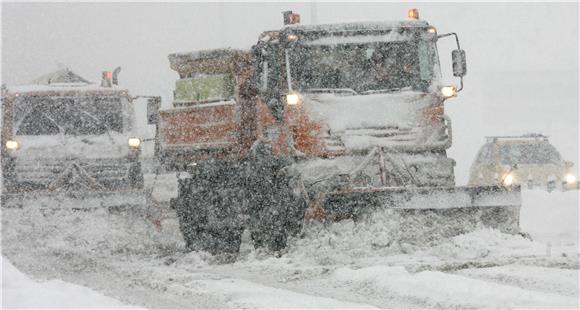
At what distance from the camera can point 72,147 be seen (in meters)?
15.8

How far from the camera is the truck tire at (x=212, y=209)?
11.9m

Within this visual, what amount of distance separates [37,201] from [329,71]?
17.8ft

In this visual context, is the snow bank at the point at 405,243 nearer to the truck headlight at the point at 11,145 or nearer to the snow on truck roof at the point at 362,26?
the snow on truck roof at the point at 362,26

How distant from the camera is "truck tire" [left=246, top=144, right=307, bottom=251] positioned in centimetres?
1098

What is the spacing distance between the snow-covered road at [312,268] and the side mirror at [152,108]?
166cm

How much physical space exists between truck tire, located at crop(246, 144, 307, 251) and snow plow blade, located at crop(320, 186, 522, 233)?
536mm

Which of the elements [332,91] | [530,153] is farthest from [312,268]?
[530,153]

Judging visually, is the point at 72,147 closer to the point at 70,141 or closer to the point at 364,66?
the point at 70,141

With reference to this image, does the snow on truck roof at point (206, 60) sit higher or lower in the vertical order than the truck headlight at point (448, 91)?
higher

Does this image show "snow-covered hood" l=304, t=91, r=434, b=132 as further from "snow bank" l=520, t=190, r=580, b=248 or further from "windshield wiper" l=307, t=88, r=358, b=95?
"snow bank" l=520, t=190, r=580, b=248

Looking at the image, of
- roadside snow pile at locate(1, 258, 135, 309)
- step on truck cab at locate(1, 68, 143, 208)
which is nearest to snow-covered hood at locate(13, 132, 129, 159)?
step on truck cab at locate(1, 68, 143, 208)

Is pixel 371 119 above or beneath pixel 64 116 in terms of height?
above

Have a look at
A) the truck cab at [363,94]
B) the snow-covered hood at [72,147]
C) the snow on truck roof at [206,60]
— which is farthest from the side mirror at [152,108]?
the truck cab at [363,94]

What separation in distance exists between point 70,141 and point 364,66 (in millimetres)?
6309
